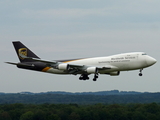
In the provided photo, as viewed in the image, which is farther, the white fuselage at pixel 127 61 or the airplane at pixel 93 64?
the airplane at pixel 93 64

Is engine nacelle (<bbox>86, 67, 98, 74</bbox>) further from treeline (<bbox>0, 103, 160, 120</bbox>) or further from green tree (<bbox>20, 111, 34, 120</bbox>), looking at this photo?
green tree (<bbox>20, 111, 34, 120</bbox>)

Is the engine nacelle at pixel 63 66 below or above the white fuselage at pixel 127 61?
below

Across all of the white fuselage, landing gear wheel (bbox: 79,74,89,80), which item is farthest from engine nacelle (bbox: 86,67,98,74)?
landing gear wheel (bbox: 79,74,89,80)

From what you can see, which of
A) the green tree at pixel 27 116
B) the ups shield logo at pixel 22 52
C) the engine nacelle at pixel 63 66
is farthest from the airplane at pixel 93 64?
the green tree at pixel 27 116

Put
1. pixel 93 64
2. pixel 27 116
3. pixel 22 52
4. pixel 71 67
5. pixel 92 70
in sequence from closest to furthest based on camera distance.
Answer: pixel 92 70 < pixel 93 64 < pixel 71 67 < pixel 22 52 < pixel 27 116

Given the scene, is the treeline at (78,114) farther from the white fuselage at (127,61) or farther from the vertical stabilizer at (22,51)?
the white fuselage at (127,61)

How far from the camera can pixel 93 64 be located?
8844 cm

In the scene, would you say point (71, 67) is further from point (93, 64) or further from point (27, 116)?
point (27, 116)

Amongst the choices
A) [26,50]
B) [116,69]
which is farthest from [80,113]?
[116,69]

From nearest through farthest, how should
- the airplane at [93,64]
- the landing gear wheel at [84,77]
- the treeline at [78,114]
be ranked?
the airplane at [93,64] → the landing gear wheel at [84,77] → the treeline at [78,114]

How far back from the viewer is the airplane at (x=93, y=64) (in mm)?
84375

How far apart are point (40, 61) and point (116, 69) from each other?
57.2ft

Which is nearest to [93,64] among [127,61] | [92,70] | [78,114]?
[92,70]

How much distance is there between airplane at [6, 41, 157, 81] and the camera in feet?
277
